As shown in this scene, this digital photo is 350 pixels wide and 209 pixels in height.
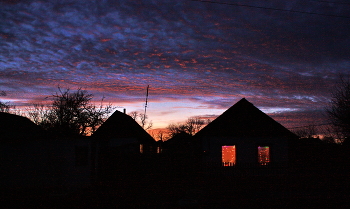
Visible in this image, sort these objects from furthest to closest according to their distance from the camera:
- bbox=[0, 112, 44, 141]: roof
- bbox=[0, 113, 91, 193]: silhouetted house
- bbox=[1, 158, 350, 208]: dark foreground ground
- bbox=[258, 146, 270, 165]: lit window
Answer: bbox=[258, 146, 270, 165]: lit window, bbox=[0, 112, 44, 141]: roof, bbox=[0, 113, 91, 193]: silhouetted house, bbox=[1, 158, 350, 208]: dark foreground ground

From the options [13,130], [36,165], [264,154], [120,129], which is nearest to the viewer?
[36,165]

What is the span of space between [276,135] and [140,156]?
1017 centimetres

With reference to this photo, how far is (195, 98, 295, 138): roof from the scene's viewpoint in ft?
64.0

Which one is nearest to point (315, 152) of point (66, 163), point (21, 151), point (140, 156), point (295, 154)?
point (295, 154)

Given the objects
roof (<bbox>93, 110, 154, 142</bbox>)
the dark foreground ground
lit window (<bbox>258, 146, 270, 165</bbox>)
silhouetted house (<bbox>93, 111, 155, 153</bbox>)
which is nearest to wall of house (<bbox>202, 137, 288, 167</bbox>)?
lit window (<bbox>258, 146, 270, 165</bbox>)

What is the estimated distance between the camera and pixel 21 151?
42.7ft

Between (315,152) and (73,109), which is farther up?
(73,109)

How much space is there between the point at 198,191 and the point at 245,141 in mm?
9565

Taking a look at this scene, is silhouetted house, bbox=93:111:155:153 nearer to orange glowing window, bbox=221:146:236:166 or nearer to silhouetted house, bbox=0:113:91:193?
orange glowing window, bbox=221:146:236:166

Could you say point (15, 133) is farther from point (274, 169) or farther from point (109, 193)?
point (274, 169)

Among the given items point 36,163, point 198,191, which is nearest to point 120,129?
point 36,163

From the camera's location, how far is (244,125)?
20203 mm

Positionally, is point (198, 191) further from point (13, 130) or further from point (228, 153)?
point (13, 130)

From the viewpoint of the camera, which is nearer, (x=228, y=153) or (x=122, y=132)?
(x=228, y=153)
